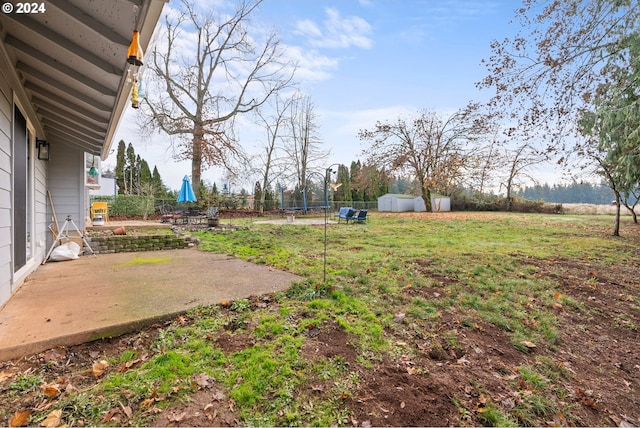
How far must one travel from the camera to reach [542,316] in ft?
11.4

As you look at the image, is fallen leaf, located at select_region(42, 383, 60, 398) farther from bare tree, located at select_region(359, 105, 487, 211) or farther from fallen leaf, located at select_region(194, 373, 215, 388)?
bare tree, located at select_region(359, 105, 487, 211)

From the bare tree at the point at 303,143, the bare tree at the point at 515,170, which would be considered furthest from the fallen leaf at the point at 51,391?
the bare tree at the point at 515,170

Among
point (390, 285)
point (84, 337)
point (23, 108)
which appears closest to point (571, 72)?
point (390, 285)

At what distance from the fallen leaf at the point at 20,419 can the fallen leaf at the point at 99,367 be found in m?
0.37

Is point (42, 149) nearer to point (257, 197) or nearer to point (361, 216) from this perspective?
point (361, 216)

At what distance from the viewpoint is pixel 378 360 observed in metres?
2.40

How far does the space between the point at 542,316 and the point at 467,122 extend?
1960 cm

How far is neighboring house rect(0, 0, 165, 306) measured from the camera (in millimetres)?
2215

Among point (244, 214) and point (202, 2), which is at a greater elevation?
point (202, 2)

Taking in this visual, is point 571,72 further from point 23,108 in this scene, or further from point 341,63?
point 23,108

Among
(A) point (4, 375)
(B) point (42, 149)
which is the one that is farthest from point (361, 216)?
(A) point (4, 375)

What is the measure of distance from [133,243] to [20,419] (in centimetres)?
544

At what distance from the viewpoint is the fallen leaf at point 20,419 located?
1.58 metres

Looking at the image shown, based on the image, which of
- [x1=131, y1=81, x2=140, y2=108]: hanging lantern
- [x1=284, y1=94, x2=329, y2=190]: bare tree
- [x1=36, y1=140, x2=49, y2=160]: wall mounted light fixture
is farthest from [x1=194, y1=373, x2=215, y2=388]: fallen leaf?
[x1=284, y1=94, x2=329, y2=190]: bare tree
